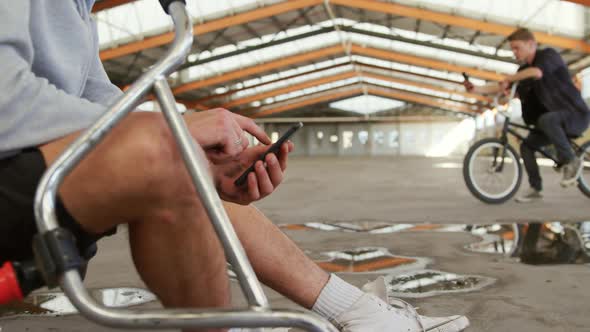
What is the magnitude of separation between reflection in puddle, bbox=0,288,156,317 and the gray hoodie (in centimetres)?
105

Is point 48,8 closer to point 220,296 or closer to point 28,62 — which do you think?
point 28,62

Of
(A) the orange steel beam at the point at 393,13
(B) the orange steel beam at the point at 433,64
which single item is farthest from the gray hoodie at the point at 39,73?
(B) the orange steel beam at the point at 433,64

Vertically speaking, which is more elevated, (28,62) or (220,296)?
(28,62)

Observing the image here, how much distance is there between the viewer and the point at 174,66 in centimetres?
66

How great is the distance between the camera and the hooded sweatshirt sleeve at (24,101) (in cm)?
64

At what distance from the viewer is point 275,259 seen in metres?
1.14

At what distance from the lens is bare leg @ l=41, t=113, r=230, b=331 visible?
0.62m

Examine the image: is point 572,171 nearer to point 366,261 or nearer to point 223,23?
point 366,261

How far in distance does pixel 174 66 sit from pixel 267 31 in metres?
17.0

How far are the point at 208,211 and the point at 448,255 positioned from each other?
6.59 ft

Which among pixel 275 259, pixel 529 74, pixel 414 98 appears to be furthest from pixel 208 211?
pixel 414 98

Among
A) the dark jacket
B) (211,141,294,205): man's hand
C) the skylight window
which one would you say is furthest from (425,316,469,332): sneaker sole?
the skylight window

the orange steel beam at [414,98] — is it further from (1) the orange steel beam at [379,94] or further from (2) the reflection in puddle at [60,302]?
(2) the reflection in puddle at [60,302]

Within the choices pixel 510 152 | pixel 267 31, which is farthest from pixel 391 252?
pixel 267 31
